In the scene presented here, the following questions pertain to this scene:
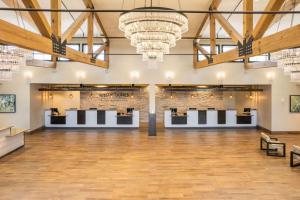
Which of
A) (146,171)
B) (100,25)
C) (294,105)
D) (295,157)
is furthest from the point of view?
(294,105)

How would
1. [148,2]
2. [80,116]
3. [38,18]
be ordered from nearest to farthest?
[38,18] < [148,2] < [80,116]

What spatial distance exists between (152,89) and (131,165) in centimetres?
621

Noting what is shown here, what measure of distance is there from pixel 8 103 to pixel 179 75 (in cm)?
841

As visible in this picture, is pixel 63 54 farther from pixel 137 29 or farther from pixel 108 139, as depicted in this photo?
pixel 108 139

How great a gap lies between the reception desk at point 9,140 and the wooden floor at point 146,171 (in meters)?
0.25

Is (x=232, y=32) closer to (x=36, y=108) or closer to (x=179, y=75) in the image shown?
(x=179, y=75)

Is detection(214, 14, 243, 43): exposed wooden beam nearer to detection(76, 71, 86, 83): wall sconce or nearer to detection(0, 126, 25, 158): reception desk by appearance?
detection(76, 71, 86, 83): wall sconce

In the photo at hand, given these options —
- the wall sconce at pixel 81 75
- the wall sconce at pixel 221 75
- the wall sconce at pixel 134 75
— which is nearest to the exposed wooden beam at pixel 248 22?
the wall sconce at pixel 221 75

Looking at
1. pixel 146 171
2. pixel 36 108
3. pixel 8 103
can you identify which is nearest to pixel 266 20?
pixel 146 171

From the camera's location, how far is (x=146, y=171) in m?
7.02

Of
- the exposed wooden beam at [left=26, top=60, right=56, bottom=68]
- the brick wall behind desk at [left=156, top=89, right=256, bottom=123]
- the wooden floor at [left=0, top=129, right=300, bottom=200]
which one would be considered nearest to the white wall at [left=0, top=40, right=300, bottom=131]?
the exposed wooden beam at [left=26, top=60, right=56, bottom=68]

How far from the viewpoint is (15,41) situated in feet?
13.8

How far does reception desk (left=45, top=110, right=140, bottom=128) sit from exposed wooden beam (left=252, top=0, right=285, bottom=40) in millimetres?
9427

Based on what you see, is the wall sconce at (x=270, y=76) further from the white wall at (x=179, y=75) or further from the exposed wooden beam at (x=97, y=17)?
the exposed wooden beam at (x=97, y=17)
